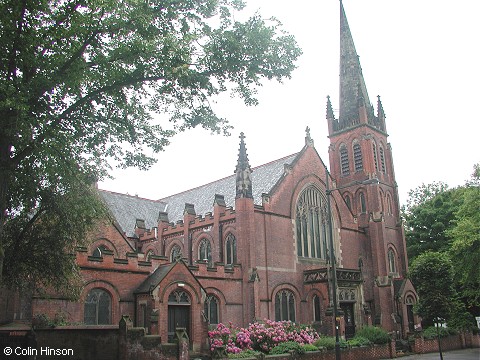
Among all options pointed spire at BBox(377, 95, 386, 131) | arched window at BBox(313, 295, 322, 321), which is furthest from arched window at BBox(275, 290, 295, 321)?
pointed spire at BBox(377, 95, 386, 131)

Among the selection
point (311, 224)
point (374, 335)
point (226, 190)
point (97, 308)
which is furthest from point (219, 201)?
point (374, 335)

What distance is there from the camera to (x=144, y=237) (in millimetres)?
40625

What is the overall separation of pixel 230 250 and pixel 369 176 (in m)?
15.9

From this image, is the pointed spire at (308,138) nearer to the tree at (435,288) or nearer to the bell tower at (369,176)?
the bell tower at (369,176)

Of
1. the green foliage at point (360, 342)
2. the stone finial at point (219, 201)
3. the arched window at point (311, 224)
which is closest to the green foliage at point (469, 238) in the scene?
the arched window at point (311, 224)

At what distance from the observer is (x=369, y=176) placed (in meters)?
43.0

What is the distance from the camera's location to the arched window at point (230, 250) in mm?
33250

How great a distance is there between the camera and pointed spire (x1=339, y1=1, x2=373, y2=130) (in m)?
45.6

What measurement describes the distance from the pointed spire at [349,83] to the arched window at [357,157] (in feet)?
7.35

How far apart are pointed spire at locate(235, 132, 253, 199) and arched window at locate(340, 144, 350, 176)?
602 inches

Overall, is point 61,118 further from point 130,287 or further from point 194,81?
point 130,287

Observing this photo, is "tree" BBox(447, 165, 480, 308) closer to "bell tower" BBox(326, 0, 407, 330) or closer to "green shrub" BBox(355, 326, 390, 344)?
"bell tower" BBox(326, 0, 407, 330)

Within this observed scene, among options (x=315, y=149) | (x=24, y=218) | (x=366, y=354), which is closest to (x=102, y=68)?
(x=24, y=218)

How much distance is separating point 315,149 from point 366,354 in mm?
16279
